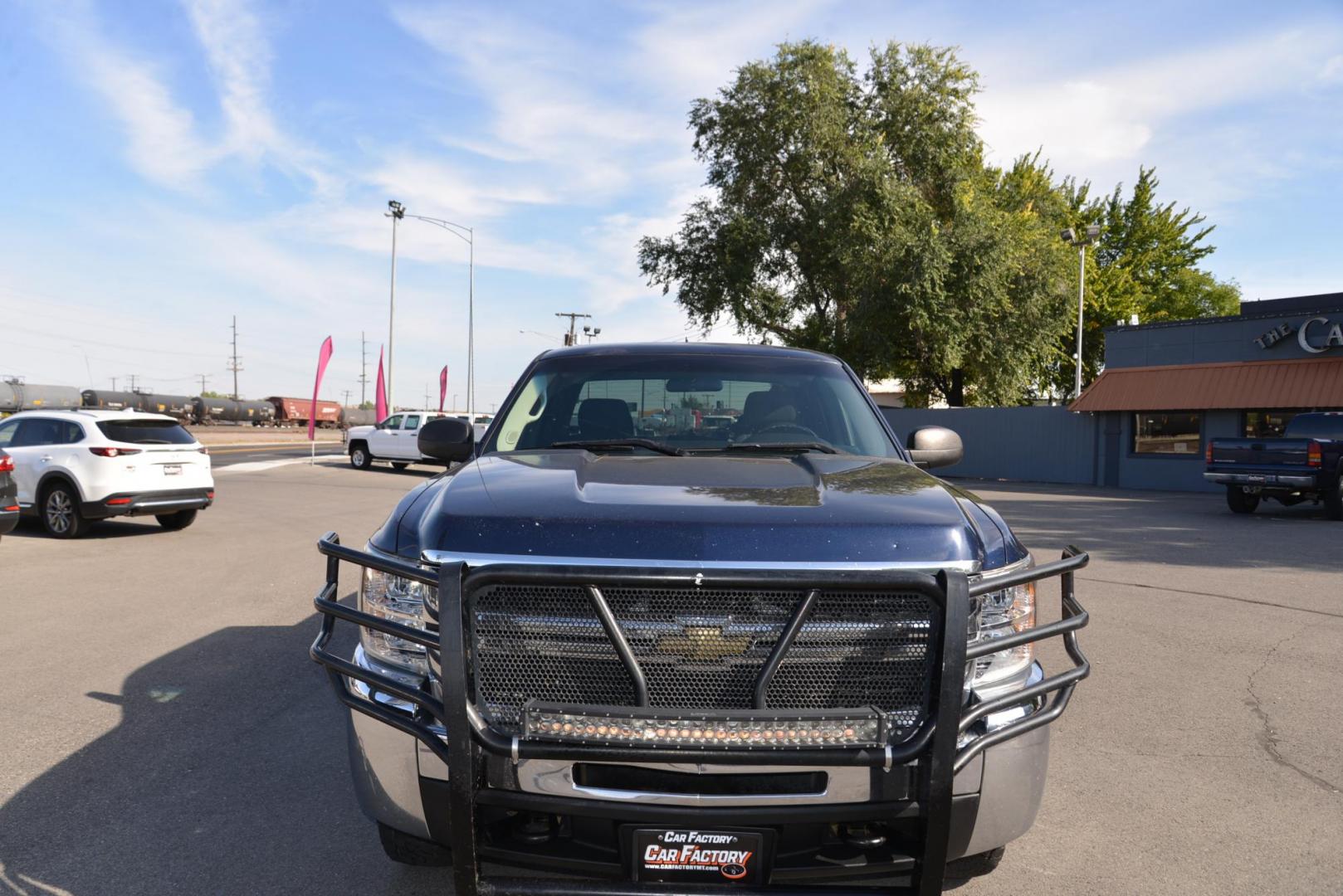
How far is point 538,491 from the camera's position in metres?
2.89

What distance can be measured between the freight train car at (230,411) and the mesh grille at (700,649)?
248 feet

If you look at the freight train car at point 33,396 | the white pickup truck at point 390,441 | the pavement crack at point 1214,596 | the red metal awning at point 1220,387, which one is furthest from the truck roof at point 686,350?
the freight train car at point 33,396

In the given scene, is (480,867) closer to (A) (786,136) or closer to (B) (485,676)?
(B) (485,676)

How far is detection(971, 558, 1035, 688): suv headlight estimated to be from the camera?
2643mm

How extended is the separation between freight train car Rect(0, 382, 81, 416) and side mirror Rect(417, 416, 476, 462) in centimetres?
6257

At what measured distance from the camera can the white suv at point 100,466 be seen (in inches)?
511

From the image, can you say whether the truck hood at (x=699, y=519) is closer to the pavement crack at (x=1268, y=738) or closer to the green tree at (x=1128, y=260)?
the pavement crack at (x=1268, y=738)

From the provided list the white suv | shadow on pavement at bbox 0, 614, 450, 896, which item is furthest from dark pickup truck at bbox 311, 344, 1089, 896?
the white suv

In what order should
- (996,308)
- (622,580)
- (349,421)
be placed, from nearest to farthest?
(622,580) < (996,308) < (349,421)

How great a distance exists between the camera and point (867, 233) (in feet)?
106

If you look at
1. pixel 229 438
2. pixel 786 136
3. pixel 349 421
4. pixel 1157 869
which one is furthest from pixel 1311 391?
pixel 349 421

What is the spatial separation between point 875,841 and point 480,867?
0.95 metres

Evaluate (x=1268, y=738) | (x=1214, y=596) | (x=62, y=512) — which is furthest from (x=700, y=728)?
(x=62, y=512)

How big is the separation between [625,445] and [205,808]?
2.18 m
